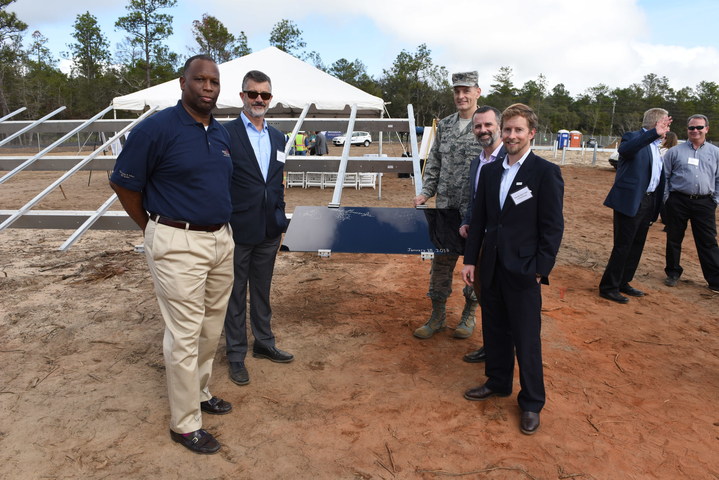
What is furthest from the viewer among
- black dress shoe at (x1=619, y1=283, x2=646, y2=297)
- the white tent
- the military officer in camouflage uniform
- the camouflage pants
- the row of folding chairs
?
the row of folding chairs

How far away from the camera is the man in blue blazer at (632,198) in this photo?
17.6 feet

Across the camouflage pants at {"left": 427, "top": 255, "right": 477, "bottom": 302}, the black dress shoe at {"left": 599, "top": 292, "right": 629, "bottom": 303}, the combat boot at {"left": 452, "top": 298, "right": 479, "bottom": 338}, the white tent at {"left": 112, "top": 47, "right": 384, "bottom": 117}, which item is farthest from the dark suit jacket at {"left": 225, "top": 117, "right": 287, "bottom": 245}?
the white tent at {"left": 112, "top": 47, "right": 384, "bottom": 117}

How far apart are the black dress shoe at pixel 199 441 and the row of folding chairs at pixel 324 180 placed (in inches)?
485

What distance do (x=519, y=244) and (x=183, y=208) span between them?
195 cm

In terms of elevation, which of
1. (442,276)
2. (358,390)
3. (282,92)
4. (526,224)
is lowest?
(358,390)

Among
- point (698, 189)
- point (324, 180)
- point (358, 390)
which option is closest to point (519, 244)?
point (358, 390)

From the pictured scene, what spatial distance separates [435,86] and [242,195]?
196 feet

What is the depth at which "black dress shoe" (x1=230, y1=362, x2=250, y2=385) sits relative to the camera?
3596 mm

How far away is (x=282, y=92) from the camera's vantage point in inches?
430

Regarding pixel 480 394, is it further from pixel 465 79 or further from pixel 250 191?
pixel 465 79

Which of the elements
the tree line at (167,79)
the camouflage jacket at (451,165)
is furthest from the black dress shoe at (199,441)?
the tree line at (167,79)

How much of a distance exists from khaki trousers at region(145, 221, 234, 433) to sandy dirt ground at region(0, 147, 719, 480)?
31 centimetres

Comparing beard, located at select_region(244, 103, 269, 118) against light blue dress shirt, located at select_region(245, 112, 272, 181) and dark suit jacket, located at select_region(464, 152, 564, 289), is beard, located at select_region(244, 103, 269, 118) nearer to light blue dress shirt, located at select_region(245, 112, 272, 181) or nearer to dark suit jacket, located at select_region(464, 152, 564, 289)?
light blue dress shirt, located at select_region(245, 112, 272, 181)

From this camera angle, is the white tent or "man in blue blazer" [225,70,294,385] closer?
"man in blue blazer" [225,70,294,385]
